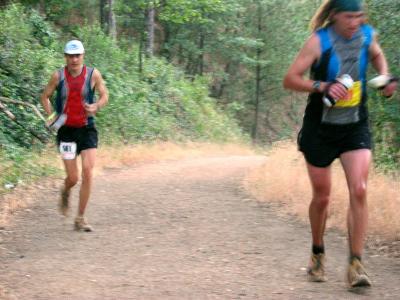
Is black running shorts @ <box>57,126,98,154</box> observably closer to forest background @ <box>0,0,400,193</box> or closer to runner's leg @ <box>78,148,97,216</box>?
runner's leg @ <box>78,148,97,216</box>

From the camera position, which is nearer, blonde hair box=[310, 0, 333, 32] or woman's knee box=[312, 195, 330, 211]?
blonde hair box=[310, 0, 333, 32]

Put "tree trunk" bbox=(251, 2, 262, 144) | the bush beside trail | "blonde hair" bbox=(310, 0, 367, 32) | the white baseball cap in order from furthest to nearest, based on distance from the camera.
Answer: "tree trunk" bbox=(251, 2, 262, 144), the bush beside trail, the white baseball cap, "blonde hair" bbox=(310, 0, 367, 32)

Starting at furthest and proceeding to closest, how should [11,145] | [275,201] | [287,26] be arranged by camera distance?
[287,26] → [11,145] → [275,201]

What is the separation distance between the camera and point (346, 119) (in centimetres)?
488

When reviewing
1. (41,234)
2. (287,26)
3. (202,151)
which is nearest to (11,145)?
(41,234)

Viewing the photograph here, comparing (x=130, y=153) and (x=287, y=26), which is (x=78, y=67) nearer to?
(x=130, y=153)

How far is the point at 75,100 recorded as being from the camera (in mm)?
7141

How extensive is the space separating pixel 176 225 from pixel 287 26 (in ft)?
98.8

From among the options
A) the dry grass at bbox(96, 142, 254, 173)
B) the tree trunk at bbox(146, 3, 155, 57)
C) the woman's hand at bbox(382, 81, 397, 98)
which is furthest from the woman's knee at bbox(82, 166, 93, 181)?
the tree trunk at bbox(146, 3, 155, 57)

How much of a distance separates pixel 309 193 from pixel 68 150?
3.35 metres

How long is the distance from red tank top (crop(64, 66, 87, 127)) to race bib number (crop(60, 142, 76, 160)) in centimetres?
22

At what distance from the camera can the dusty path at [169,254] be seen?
16.2ft

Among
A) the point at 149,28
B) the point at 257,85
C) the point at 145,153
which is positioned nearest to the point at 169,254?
the point at 145,153

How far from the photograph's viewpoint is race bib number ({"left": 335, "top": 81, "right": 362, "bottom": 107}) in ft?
15.8
